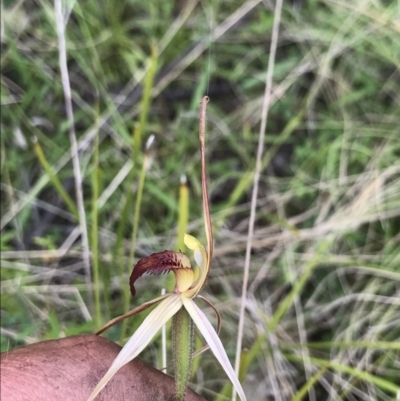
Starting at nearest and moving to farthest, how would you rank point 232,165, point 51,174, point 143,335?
point 143,335 < point 51,174 < point 232,165

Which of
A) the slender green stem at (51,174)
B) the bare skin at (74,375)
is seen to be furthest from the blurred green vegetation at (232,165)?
the bare skin at (74,375)

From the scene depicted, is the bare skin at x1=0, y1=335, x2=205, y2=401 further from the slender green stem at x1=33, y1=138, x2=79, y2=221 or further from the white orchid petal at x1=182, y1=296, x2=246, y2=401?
the slender green stem at x1=33, y1=138, x2=79, y2=221

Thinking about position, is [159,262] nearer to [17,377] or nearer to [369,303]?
[17,377]

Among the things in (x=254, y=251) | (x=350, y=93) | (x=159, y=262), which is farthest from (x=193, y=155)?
(x=159, y=262)

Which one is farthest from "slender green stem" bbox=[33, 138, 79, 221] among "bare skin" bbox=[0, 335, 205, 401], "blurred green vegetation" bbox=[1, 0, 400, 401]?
"bare skin" bbox=[0, 335, 205, 401]

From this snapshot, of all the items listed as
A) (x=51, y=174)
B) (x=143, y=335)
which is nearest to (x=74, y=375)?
(x=143, y=335)

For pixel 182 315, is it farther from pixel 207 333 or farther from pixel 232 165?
pixel 232 165

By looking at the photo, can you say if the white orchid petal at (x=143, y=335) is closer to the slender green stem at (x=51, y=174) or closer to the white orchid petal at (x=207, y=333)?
the white orchid petal at (x=207, y=333)
